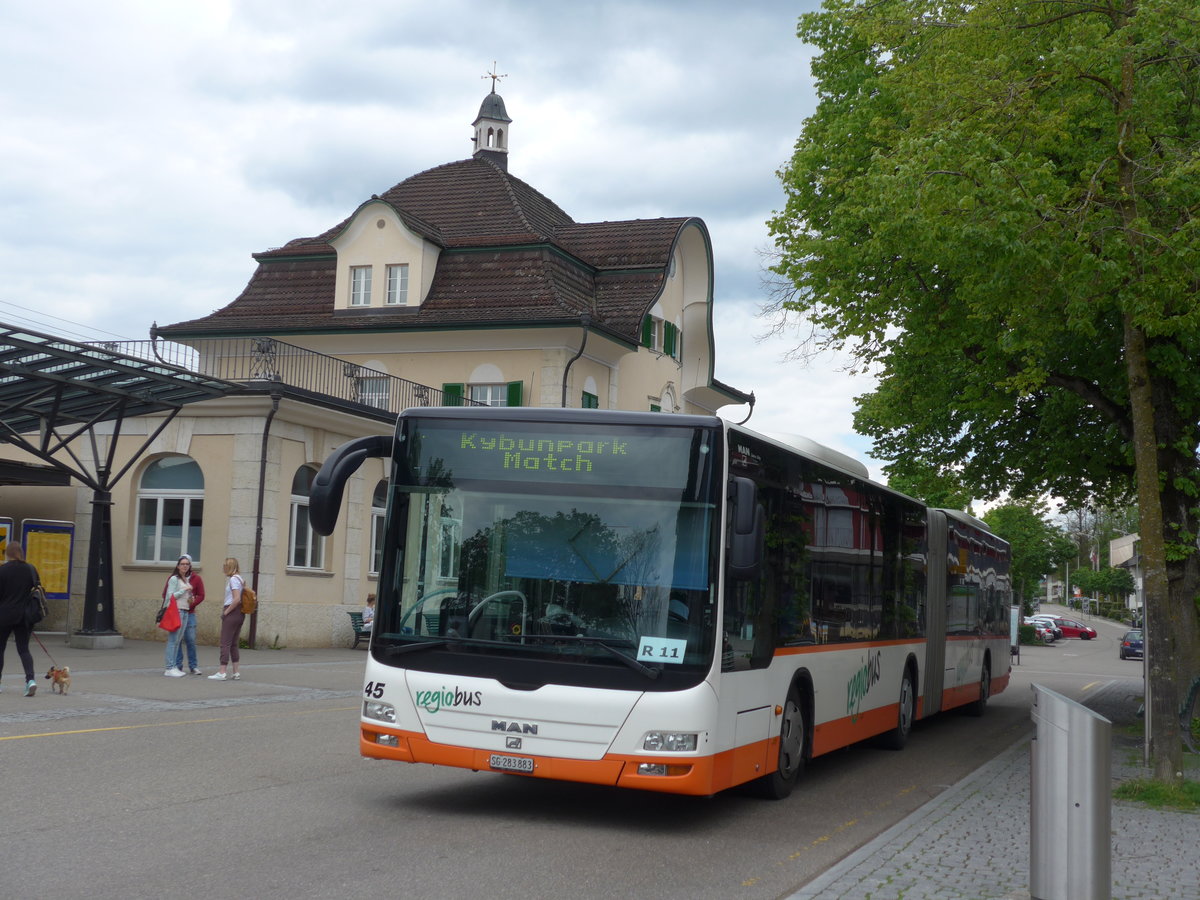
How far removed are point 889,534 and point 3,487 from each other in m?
20.8

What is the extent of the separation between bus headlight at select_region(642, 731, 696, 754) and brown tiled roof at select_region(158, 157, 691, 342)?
89.6 ft

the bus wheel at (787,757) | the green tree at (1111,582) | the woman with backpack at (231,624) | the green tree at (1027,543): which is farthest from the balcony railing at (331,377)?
the green tree at (1111,582)

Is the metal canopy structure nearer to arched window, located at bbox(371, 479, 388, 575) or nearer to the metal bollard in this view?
arched window, located at bbox(371, 479, 388, 575)

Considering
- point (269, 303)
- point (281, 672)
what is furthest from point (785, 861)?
point (269, 303)

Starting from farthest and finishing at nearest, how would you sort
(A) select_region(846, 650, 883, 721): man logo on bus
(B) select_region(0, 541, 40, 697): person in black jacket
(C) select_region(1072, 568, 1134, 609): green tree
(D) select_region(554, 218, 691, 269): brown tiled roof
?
(C) select_region(1072, 568, 1134, 609): green tree, (D) select_region(554, 218, 691, 269): brown tiled roof, (B) select_region(0, 541, 40, 697): person in black jacket, (A) select_region(846, 650, 883, 721): man logo on bus

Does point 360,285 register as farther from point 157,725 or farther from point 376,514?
point 157,725

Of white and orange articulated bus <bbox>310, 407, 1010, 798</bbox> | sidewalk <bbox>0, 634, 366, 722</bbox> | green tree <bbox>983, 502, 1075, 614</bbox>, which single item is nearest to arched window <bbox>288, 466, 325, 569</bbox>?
sidewalk <bbox>0, 634, 366, 722</bbox>

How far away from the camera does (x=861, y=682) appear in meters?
12.9

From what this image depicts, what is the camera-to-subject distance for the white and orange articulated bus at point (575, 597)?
27.8 feet

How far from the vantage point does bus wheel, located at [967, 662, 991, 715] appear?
20.9 meters

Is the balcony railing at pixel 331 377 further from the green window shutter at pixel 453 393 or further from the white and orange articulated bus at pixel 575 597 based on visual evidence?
the white and orange articulated bus at pixel 575 597

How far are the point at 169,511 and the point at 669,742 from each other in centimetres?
2078

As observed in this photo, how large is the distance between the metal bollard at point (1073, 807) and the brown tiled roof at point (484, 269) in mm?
29095

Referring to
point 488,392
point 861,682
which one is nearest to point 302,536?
point 488,392
